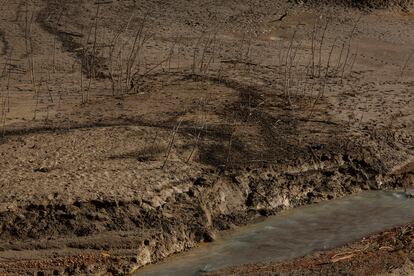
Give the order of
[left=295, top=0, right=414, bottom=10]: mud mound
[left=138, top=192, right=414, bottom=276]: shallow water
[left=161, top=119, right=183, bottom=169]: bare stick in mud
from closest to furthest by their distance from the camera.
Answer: [left=138, top=192, right=414, bottom=276]: shallow water < [left=161, top=119, right=183, bottom=169]: bare stick in mud < [left=295, top=0, right=414, bottom=10]: mud mound

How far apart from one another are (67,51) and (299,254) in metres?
4.90

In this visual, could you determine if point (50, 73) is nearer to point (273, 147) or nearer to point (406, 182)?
point (273, 147)

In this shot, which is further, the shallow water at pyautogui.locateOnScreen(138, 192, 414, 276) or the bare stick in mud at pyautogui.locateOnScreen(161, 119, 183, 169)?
the bare stick in mud at pyautogui.locateOnScreen(161, 119, 183, 169)

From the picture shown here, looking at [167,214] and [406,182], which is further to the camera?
[406,182]

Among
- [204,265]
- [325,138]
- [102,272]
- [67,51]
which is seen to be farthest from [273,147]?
[67,51]

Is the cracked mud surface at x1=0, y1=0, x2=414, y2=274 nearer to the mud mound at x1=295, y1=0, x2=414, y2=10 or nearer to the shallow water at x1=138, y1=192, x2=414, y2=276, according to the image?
the shallow water at x1=138, y1=192, x2=414, y2=276

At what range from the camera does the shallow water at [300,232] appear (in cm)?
597

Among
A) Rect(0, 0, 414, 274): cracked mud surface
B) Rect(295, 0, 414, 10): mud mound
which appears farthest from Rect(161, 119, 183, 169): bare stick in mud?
Rect(295, 0, 414, 10): mud mound

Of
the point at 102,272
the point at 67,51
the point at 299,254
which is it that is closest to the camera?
the point at 102,272

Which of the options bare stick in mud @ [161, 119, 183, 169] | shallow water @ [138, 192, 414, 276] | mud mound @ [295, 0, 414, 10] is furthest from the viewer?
mud mound @ [295, 0, 414, 10]

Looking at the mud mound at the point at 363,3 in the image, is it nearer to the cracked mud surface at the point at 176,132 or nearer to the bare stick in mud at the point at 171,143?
the cracked mud surface at the point at 176,132

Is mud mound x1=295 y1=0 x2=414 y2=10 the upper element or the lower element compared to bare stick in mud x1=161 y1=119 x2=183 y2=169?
upper

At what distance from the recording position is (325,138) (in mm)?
7691

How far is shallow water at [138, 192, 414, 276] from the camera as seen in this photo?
19.6 feet
